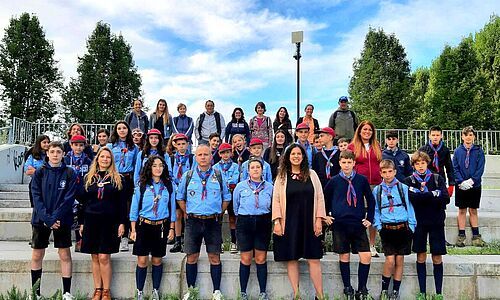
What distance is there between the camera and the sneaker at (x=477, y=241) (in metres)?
6.97

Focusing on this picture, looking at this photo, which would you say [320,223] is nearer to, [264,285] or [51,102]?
[264,285]

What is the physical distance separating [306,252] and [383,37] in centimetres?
2592

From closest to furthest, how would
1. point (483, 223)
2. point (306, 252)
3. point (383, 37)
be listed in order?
point (306, 252), point (483, 223), point (383, 37)

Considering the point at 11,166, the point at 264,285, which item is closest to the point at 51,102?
the point at 11,166

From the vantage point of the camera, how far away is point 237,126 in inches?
356

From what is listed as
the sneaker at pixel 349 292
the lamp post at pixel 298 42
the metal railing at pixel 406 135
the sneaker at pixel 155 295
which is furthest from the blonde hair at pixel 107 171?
the metal railing at pixel 406 135

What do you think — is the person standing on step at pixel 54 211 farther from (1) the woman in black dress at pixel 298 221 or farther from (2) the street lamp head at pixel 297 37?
(2) the street lamp head at pixel 297 37

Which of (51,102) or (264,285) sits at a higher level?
(51,102)

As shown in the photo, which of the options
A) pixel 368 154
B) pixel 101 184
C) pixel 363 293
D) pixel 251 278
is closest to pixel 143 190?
pixel 101 184

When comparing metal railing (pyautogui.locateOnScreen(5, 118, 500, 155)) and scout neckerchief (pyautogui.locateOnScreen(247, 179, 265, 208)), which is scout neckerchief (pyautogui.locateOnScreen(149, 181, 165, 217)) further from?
metal railing (pyautogui.locateOnScreen(5, 118, 500, 155))

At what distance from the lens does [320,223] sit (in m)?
5.07

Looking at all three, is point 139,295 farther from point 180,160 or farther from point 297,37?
point 297,37

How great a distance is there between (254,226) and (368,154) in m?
2.26

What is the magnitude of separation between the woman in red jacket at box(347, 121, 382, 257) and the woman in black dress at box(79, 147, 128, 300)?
346 centimetres
